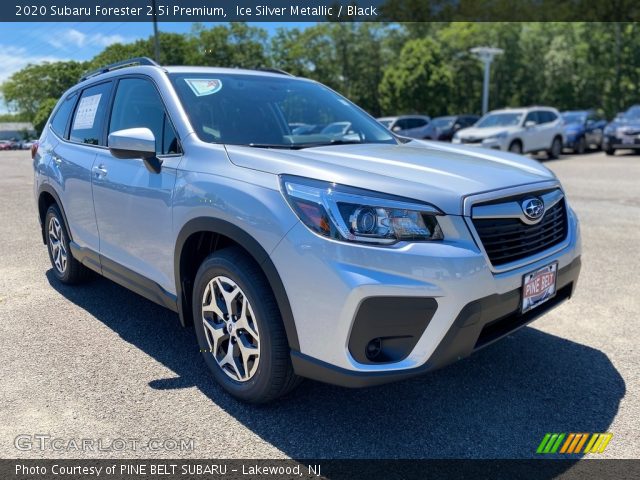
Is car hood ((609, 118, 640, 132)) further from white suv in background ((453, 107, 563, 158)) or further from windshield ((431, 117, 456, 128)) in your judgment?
windshield ((431, 117, 456, 128))

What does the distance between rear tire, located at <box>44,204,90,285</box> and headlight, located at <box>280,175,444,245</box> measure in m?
2.97

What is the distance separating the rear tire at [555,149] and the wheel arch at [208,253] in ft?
60.2

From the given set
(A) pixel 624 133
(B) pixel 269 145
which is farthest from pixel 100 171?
(A) pixel 624 133

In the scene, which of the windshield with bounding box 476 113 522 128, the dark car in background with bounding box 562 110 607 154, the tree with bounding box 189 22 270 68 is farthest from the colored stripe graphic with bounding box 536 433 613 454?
the tree with bounding box 189 22 270 68

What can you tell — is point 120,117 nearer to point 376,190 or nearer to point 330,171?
point 330,171

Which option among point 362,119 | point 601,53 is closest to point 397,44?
point 601,53

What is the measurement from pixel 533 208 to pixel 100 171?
2.78 m

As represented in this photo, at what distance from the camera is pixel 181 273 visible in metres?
3.04

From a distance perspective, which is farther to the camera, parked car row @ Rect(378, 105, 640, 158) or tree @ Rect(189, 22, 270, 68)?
tree @ Rect(189, 22, 270, 68)

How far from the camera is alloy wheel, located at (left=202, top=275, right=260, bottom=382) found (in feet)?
8.74

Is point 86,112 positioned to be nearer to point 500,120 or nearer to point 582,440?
point 582,440

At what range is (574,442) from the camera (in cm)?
254

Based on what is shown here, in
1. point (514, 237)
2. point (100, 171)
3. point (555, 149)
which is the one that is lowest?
point (555, 149)

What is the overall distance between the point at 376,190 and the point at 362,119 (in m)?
1.82
